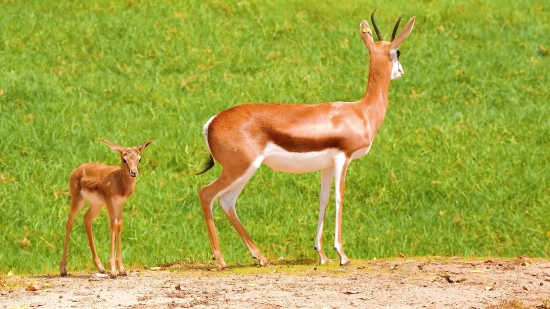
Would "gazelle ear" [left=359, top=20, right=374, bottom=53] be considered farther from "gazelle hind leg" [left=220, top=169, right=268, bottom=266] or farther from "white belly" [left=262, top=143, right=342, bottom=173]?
"gazelle hind leg" [left=220, top=169, right=268, bottom=266]

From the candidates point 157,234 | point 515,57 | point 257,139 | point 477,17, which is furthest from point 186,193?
point 477,17

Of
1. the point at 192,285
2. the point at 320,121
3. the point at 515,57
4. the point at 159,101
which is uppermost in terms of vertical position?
the point at 515,57

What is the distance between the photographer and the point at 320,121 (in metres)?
9.11

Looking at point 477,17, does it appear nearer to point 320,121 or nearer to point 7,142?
point 7,142

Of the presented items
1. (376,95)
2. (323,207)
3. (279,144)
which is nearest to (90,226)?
(279,144)

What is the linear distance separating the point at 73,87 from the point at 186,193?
166 inches

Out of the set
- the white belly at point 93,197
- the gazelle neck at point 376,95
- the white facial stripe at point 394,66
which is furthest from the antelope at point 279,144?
the white belly at point 93,197

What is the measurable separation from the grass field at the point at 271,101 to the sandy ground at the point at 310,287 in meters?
1.54

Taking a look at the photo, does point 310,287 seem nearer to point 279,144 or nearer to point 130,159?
point 279,144

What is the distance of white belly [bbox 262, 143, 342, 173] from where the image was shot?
354 inches

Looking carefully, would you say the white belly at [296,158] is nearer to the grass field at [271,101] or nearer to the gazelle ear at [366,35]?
the gazelle ear at [366,35]

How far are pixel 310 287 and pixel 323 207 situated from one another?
153 cm

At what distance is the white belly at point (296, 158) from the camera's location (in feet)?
29.5

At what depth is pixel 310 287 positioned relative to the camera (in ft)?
25.8
